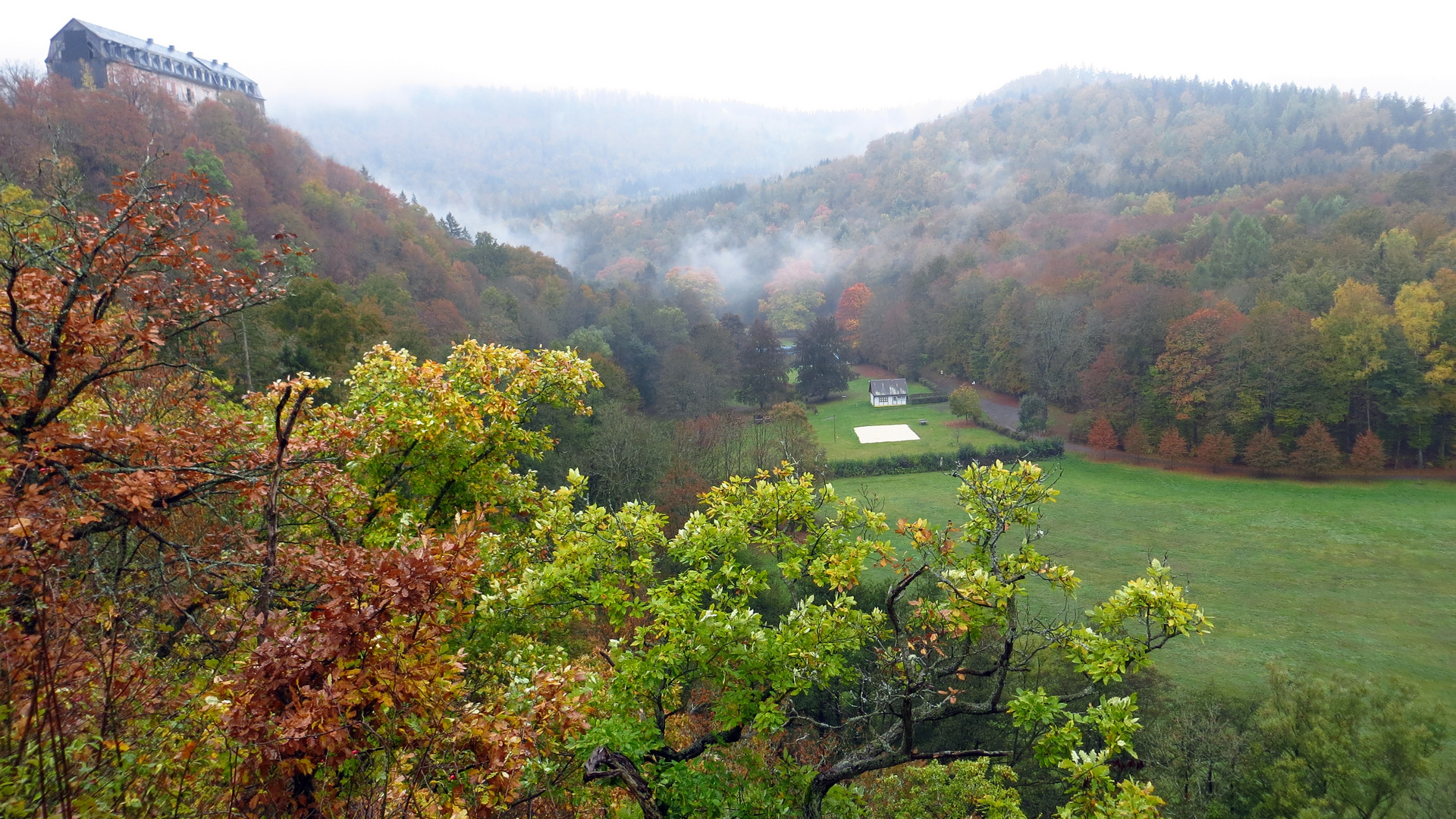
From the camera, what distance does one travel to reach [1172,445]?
38.9 metres

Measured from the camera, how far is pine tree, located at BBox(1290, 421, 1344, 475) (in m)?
35.4

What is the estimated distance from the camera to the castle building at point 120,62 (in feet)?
160

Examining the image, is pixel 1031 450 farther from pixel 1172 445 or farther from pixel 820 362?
pixel 820 362

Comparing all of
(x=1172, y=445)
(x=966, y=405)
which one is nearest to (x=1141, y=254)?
(x=966, y=405)

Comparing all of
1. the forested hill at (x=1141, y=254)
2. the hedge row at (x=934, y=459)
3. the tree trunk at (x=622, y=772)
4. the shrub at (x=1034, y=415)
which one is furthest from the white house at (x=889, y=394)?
the tree trunk at (x=622, y=772)

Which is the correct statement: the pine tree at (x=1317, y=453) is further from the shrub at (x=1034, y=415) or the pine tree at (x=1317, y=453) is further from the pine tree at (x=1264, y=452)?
the shrub at (x=1034, y=415)

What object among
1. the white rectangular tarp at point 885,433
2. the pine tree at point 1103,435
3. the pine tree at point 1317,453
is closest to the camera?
the pine tree at point 1317,453

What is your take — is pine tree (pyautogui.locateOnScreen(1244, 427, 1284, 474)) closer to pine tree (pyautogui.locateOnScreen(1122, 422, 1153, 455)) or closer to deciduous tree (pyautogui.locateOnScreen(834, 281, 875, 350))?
pine tree (pyautogui.locateOnScreen(1122, 422, 1153, 455))

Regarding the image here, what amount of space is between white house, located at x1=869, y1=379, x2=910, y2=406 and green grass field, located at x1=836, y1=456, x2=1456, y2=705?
19441 mm

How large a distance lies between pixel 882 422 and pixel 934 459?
1164 centimetres

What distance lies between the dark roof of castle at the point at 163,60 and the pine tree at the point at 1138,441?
246ft

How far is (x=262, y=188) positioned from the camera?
3981 cm

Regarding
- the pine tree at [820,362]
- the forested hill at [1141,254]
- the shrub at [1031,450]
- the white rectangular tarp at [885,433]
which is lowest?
the white rectangular tarp at [885,433]

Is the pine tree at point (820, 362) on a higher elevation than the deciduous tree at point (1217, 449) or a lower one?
higher
